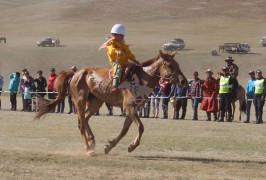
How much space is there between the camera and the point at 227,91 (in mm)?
26438

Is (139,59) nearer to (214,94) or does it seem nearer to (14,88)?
(14,88)

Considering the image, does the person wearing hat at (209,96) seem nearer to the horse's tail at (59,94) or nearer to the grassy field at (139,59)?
the grassy field at (139,59)

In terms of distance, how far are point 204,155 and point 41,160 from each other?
136 inches

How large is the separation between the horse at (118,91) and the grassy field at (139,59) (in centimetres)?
53

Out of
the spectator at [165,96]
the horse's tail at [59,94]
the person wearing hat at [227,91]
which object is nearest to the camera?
the horse's tail at [59,94]

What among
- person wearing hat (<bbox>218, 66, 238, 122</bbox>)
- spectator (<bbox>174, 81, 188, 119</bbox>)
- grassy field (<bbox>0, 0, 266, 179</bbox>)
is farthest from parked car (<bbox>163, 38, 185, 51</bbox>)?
person wearing hat (<bbox>218, 66, 238, 122</bbox>)

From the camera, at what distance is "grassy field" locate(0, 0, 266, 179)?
12.0 meters

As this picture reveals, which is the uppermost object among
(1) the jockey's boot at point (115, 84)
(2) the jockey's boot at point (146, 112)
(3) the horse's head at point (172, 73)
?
(3) the horse's head at point (172, 73)

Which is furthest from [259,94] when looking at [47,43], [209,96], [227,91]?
[47,43]

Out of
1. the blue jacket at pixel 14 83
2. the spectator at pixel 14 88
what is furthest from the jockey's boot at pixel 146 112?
the blue jacket at pixel 14 83

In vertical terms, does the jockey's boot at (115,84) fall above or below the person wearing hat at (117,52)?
below

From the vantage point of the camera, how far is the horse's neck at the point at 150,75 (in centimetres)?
1410

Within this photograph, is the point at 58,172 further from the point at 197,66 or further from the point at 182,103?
the point at 197,66

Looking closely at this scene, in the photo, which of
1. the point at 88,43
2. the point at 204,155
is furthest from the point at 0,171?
the point at 88,43
